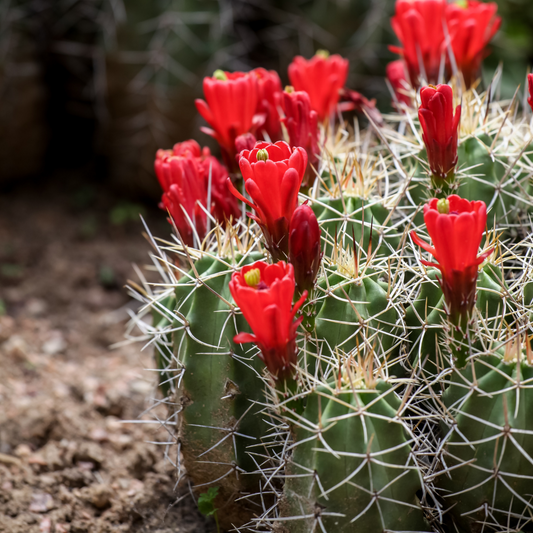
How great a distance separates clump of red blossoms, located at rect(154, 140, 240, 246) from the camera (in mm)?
1662

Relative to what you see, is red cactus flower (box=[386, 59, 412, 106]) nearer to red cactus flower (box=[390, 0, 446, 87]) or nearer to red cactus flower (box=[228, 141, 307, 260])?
red cactus flower (box=[390, 0, 446, 87])

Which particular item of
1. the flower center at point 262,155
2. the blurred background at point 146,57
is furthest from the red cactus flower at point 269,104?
the blurred background at point 146,57

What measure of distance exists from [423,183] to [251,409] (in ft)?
2.70

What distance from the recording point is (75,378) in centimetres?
275

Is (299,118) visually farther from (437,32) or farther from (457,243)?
(437,32)

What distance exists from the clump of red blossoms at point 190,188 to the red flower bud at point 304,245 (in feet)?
1.34

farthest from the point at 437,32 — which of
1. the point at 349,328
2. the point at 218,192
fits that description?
the point at 349,328

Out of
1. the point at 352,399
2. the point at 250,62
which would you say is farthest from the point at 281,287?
the point at 250,62

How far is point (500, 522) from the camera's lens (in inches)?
53.5

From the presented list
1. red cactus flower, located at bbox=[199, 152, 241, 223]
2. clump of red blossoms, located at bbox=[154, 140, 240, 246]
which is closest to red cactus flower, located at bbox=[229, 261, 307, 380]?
clump of red blossoms, located at bbox=[154, 140, 240, 246]

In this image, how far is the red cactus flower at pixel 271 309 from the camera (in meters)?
1.14

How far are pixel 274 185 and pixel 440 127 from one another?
0.49m

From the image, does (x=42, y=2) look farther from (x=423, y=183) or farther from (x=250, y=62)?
(x=423, y=183)

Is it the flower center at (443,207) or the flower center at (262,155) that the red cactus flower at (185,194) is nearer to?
the flower center at (262,155)
